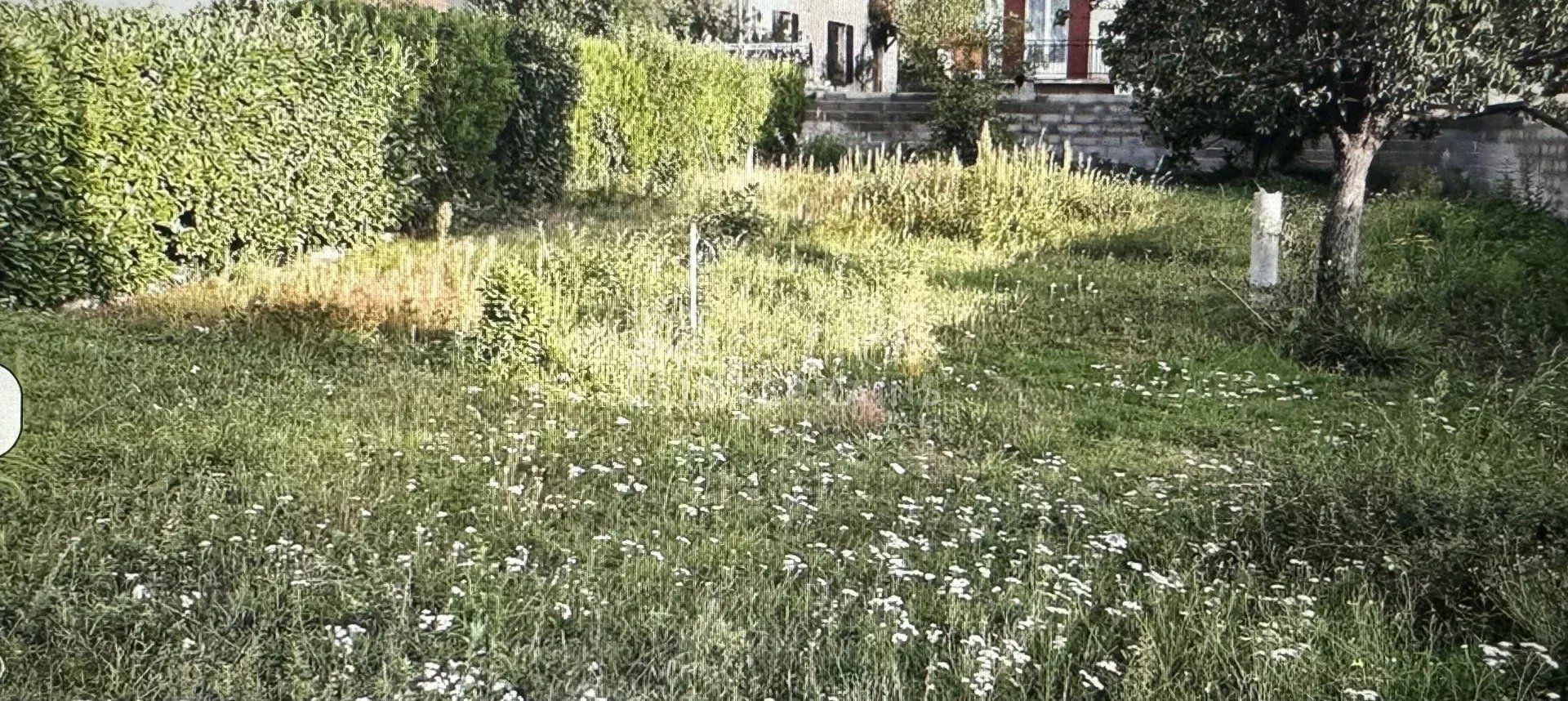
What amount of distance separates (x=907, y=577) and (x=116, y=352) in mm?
4685

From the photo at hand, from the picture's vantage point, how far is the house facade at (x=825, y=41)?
2909 centimetres

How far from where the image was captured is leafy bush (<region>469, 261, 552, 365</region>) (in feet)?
24.0

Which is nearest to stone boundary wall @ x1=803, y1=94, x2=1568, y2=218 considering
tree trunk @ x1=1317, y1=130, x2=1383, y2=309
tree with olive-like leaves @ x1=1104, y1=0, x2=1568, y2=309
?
tree with olive-like leaves @ x1=1104, y1=0, x2=1568, y2=309

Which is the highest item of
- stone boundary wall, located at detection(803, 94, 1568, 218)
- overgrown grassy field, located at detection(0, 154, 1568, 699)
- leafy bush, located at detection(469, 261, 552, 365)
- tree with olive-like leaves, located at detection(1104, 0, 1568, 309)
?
tree with olive-like leaves, located at detection(1104, 0, 1568, 309)

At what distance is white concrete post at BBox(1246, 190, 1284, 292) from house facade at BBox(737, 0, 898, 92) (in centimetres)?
1869

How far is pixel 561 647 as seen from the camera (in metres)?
3.95

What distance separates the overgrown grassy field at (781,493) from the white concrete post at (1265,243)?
335mm

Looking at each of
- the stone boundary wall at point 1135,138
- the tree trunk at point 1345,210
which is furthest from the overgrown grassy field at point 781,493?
the stone boundary wall at point 1135,138

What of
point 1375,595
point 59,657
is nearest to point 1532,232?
point 1375,595

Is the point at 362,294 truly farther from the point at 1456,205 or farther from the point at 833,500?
the point at 1456,205

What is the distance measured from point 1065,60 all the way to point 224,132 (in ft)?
68.7

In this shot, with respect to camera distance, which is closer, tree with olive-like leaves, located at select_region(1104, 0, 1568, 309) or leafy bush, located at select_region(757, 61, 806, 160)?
tree with olive-like leaves, located at select_region(1104, 0, 1568, 309)

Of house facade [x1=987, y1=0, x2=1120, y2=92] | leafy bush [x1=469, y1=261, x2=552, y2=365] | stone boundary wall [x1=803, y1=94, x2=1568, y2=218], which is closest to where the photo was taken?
leafy bush [x1=469, y1=261, x2=552, y2=365]

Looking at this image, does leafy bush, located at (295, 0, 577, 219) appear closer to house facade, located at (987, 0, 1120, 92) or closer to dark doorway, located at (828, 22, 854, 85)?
house facade, located at (987, 0, 1120, 92)
